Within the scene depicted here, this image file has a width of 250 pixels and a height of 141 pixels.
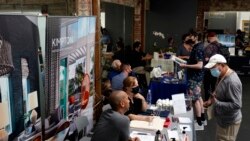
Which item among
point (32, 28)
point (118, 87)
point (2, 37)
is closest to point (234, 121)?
point (118, 87)

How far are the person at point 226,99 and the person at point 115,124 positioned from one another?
1.20 meters

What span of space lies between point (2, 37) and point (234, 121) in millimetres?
2670

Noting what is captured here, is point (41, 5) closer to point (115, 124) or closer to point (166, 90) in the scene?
point (115, 124)

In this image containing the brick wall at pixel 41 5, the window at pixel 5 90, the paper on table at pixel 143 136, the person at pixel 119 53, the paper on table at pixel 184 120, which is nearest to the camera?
the window at pixel 5 90

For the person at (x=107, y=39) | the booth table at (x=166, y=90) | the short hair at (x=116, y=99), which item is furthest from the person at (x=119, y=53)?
the short hair at (x=116, y=99)

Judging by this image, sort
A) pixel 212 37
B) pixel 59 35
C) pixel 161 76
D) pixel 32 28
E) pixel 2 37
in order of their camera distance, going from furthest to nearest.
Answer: pixel 212 37 → pixel 161 76 → pixel 59 35 → pixel 32 28 → pixel 2 37

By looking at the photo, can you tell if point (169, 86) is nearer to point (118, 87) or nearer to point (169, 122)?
point (118, 87)

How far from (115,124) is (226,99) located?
4.57ft

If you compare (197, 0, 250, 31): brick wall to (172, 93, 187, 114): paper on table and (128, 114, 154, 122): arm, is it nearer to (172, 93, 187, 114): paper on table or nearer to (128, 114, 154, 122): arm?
(172, 93, 187, 114): paper on table

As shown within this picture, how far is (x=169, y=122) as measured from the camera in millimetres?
4172

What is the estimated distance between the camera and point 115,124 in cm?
324

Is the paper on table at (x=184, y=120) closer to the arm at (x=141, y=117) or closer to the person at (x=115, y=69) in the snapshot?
the arm at (x=141, y=117)

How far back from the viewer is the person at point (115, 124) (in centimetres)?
325

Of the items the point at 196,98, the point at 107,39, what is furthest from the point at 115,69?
the point at 196,98
